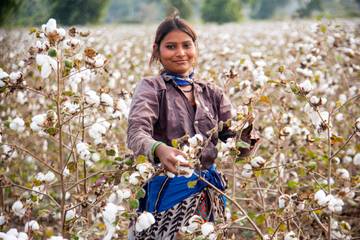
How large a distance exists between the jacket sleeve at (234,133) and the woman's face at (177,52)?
19 centimetres

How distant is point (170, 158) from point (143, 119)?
11.0 inches

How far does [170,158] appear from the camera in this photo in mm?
1191

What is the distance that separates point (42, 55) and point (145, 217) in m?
0.56

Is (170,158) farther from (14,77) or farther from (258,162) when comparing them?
(14,77)

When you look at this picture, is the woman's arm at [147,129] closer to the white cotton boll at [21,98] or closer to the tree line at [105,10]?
the white cotton boll at [21,98]

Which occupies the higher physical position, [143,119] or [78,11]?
[78,11]

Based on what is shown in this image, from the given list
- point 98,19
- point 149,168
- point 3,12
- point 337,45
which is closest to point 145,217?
point 149,168

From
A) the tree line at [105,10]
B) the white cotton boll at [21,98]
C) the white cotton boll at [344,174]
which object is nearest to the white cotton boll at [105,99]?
the white cotton boll at [344,174]

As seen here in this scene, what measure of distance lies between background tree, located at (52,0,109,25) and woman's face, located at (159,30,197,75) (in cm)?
1901

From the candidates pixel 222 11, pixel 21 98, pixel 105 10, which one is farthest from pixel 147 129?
pixel 105 10

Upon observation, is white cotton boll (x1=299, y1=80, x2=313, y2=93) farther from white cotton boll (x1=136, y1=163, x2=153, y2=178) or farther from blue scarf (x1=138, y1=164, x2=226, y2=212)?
white cotton boll (x1=136, y1=163, x2=153, y2=178)

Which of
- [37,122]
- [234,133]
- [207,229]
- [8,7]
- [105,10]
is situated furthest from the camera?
[105,10]

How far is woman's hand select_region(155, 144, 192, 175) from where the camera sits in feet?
3.88

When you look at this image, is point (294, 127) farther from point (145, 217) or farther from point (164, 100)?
point (145, 217)
